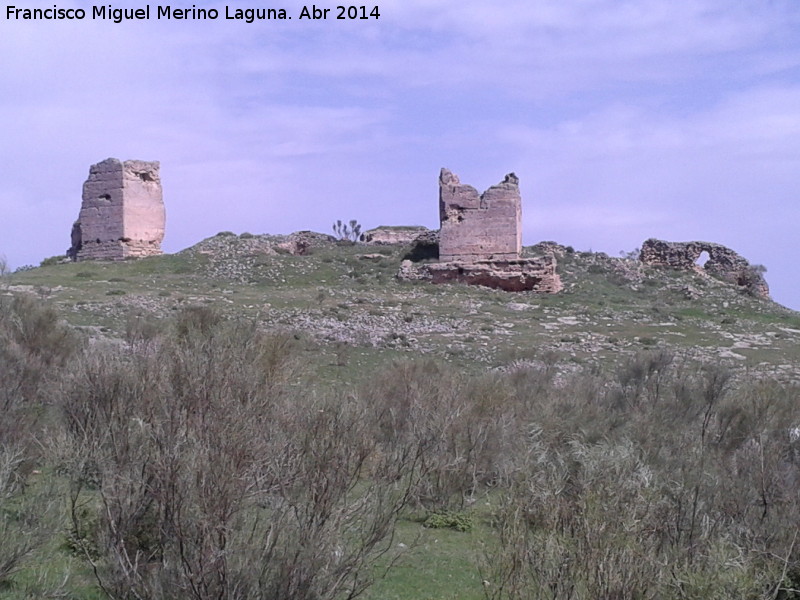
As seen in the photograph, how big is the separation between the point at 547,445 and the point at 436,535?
73.9 inches

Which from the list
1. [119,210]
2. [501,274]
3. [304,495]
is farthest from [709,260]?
[304,495]

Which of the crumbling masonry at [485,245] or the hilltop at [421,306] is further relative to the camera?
the crumbling masonry at [485,245]

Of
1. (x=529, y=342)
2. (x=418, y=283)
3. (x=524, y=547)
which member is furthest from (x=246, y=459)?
(x=418, y=283)

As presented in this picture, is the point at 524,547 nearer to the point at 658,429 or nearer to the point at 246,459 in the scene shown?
the point at 246,459

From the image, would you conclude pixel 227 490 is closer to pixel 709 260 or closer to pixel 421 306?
pixel 421 306

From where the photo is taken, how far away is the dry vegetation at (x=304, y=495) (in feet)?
15.3

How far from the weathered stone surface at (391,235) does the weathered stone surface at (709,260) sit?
9459mm

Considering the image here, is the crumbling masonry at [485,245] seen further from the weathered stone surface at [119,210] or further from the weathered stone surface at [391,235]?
the weathered stone surface at [119,210]

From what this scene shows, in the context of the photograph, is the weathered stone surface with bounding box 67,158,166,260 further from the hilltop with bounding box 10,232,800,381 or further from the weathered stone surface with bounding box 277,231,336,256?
the weathered stone surface with bounding box 277,231,336,256

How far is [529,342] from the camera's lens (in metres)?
20.5

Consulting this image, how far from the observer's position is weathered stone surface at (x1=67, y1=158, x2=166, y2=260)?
2758 centimetres

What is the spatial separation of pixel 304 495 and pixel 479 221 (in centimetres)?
2344

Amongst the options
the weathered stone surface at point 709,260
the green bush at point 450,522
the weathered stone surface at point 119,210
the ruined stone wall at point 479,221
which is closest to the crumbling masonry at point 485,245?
the ruined stone wall at point 479,221

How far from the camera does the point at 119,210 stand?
90.6 feet
